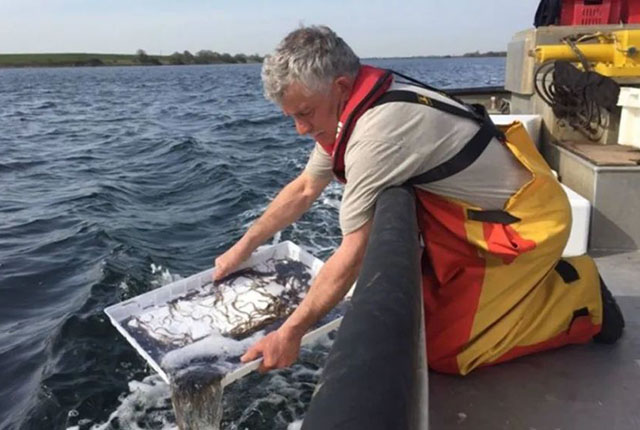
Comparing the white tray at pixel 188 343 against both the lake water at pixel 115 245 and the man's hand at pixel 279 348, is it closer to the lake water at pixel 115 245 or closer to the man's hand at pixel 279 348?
the man's hand at pixel 279 348

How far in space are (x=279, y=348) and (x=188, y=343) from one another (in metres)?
0.74

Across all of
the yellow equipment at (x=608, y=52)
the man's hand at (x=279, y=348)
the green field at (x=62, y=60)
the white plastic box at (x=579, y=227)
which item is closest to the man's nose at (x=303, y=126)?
the man's hand at (x=279, y=348)

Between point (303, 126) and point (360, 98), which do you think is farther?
point (303, 126)

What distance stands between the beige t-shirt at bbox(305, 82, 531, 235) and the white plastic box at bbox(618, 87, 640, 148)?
3173 mm

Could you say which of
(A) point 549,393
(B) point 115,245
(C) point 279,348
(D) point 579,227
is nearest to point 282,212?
(C) point 279,348

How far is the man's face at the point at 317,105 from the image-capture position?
2439mm

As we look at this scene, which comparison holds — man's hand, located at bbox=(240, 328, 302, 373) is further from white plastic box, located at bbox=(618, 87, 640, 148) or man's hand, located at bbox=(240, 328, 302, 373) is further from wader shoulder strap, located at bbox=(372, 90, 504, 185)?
white plastic box, located at bbox=(618, 87, 640, 148)

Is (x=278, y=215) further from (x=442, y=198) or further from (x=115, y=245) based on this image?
(x=115, y=245)

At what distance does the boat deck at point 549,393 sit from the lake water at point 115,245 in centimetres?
180

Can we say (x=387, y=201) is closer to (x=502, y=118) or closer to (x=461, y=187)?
(x=461, y=187)

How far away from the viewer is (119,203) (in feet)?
33.6

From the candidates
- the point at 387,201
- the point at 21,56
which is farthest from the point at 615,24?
the point at 21,56

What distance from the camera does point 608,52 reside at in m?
5.87

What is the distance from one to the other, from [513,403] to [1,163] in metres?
14.5
